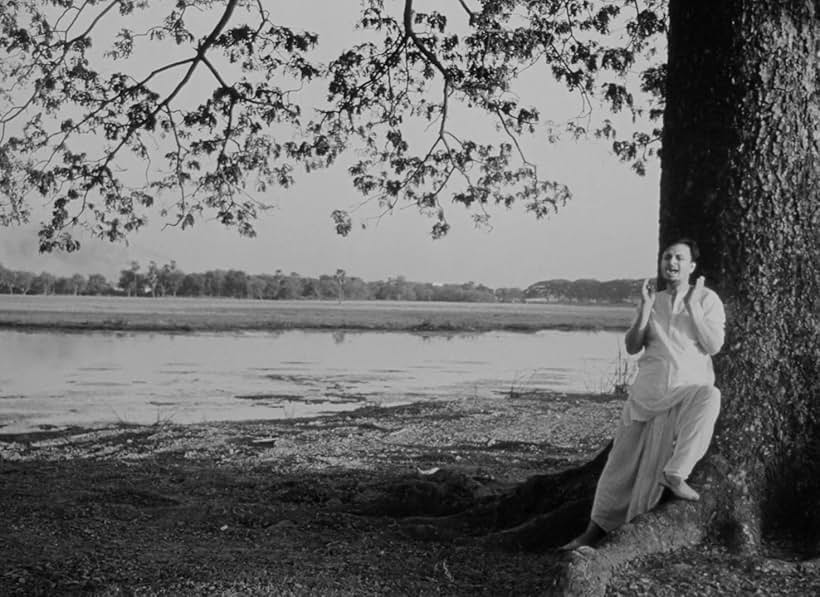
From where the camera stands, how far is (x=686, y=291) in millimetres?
6285

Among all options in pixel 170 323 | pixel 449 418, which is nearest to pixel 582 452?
pixel 449 418

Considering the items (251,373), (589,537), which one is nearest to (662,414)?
(589,537)

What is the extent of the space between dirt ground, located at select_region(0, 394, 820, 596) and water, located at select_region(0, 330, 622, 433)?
17.3 ft

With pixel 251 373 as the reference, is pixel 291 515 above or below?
above

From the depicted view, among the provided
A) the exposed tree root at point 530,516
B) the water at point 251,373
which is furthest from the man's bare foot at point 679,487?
the water at point 251,373

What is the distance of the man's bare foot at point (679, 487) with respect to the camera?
6.05 metres

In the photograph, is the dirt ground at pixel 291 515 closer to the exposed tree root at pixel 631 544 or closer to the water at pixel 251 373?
the exposed tree root at pixel 631 544

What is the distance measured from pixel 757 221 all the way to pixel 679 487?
1.84 metres

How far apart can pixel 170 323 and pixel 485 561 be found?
46.1 m

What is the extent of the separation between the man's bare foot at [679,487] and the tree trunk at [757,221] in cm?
23

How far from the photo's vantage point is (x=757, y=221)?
261 inches

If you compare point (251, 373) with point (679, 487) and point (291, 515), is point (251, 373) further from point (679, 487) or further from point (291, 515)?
point (679, 487)

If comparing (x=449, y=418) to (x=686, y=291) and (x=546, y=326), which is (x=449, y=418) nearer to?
(x=686, y=291)

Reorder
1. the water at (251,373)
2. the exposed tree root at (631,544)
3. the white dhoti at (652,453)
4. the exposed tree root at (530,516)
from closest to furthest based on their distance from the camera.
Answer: the exposed tree root at (631,544) → the white dhoti at (652,453) → the exposed tree root at (530,516) → the water at (251,373)
